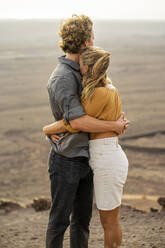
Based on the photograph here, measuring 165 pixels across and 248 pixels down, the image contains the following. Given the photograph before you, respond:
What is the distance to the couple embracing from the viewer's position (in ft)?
7.92

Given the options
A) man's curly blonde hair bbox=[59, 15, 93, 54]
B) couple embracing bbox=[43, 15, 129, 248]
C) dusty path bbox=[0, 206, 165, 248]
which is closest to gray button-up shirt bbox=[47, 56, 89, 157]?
couple embracing bbox=[43, 15, 129, 248]

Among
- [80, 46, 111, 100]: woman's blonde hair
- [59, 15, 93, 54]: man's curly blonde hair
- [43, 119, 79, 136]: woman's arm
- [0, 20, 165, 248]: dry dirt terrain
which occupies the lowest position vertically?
[0, 20, 165, 248]: dry dirt terrain

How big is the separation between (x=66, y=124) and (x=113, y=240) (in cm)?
90

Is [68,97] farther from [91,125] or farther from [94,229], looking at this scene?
[94,229]

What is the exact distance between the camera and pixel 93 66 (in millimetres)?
2426

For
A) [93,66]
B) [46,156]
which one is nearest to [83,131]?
[93,66]

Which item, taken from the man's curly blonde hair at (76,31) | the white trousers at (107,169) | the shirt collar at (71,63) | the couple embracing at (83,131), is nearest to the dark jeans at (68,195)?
the couple embracing at (83,131)

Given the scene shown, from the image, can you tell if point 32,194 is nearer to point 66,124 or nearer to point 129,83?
point 66,124

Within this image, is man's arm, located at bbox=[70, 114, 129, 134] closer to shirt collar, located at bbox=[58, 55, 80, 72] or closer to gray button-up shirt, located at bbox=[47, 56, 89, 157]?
gray button-up shirt, located at bbox=[47, 56, 89, 157]

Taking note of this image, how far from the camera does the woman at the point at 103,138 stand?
7.96 feet

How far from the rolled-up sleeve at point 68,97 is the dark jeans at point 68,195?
0.33 meters

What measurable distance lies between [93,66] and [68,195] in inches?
35.2

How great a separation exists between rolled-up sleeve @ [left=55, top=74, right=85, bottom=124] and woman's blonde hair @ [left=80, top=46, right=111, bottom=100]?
73 millimetres

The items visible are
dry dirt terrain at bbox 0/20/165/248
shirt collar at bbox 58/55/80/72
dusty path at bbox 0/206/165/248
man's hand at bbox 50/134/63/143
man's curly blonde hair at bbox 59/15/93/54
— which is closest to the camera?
man's curly blonde hair at bbox 59/15/93/54
